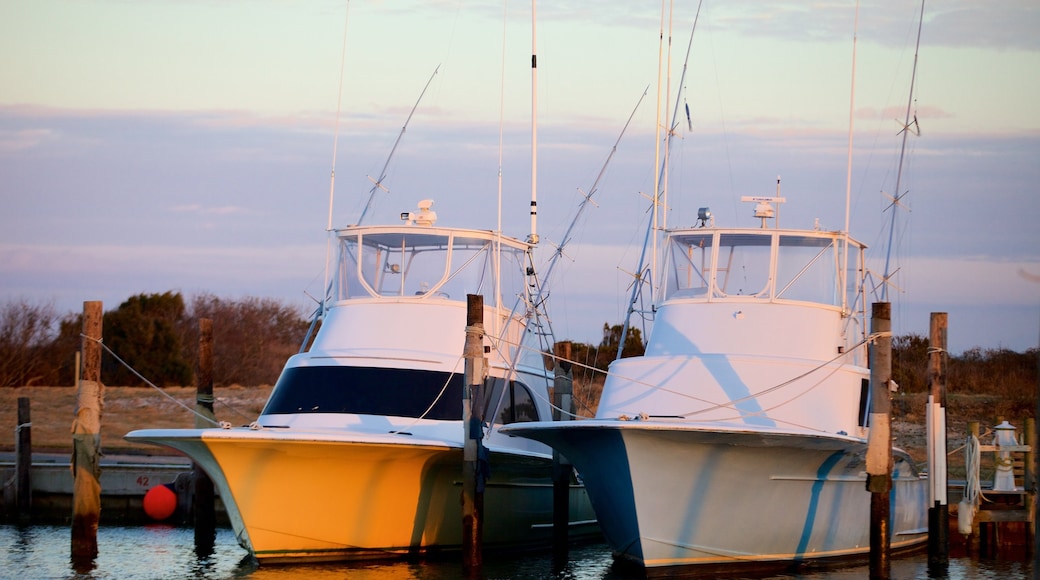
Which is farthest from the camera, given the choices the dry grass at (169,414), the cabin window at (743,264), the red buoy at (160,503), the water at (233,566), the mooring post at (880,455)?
the dry grass at (169,414)

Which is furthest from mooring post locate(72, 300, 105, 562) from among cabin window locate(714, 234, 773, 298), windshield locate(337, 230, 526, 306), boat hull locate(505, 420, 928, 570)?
cabin window locate(714, 234, 773, 298)

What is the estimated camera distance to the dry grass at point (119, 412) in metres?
32.2

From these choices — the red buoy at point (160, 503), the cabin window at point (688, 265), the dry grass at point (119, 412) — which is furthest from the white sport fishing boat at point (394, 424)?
the dry grass at point (119, 412)

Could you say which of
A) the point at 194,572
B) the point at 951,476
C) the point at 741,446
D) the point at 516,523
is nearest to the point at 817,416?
the point at 741,446

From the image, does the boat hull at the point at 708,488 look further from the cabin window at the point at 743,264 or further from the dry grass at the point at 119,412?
the dry grass at the point at 119,412

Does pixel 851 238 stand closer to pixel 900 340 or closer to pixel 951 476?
pixel 951 476

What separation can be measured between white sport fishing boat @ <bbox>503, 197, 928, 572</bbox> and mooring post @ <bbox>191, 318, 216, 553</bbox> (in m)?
6.00

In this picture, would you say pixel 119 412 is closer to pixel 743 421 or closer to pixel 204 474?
pixel 204 474

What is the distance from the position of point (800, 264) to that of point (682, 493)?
5.03 meters

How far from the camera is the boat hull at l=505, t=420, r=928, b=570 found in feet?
54.5

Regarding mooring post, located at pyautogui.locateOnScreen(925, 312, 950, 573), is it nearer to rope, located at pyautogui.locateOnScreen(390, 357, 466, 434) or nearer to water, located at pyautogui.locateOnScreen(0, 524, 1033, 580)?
water, located at pyautogui.locateOnScreen(0, 524, 1033, 580)

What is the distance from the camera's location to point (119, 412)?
123 ft

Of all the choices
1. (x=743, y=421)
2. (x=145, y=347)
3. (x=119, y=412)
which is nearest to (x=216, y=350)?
(x=145, y=347)

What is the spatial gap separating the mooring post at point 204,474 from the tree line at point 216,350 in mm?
15532
